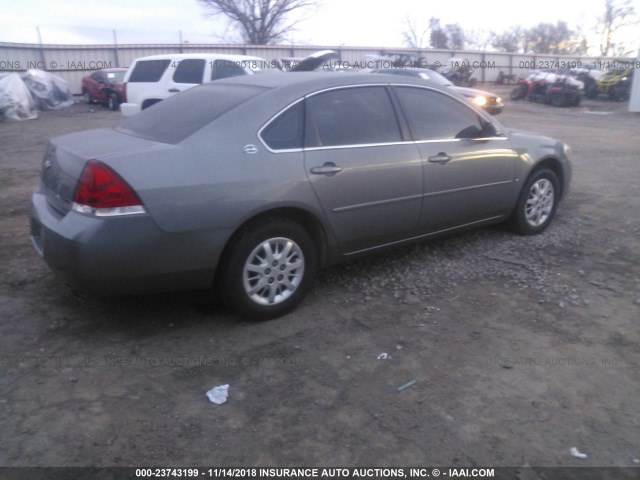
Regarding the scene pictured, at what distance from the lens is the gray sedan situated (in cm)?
334

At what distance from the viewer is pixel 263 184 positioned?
366 cm

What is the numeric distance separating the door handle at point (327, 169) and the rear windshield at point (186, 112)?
0.66m

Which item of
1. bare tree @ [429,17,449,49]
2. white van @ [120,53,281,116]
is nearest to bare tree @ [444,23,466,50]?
bare tree @ [429,17,449,49]

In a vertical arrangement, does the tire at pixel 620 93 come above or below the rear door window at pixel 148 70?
below

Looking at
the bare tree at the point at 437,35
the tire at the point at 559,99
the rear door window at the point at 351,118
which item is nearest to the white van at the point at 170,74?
the rear door window at the point at 351,118

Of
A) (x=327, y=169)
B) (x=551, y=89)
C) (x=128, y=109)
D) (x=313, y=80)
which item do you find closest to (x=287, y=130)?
(x=327, y=169)

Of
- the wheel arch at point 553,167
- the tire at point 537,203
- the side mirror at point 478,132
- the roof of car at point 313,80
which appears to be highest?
the roof of car at point 313,80

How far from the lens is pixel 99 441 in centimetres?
270

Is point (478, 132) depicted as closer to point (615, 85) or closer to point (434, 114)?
point (434, 114)

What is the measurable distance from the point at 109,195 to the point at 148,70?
32.9 ft

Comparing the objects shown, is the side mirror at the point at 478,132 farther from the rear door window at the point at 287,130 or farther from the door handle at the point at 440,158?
the rear door window at the point at 287,130

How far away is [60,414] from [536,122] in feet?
60.5

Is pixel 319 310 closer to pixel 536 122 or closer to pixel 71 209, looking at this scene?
pixel 71 209

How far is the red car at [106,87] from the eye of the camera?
69.5 ft
